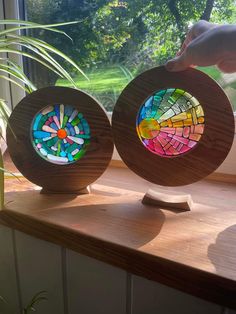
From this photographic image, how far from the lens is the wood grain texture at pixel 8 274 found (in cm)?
73

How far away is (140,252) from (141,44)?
0.56 meters

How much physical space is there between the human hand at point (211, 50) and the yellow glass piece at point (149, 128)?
104 mm

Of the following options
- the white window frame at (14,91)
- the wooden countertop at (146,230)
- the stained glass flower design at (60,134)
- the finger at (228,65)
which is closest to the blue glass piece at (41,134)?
the stained glass flower design at (60,134)

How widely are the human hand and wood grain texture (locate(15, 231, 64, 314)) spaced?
1.40ft

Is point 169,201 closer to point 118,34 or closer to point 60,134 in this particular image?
point 60,134

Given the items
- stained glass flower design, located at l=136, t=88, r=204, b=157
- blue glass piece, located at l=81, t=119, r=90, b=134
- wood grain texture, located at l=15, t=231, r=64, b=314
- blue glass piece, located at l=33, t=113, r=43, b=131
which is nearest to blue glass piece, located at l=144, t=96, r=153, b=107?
stained glass flower design, located at l=136, t=88, r=204, b=157

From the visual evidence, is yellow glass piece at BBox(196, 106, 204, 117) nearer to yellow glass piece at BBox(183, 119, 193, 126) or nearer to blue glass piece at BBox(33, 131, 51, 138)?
A: yellow glass piece at BBox(183, 119, 193, 126)

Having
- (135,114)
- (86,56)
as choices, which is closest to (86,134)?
(135,114)

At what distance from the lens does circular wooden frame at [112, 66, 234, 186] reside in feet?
1.81

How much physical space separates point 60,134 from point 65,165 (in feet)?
0.22

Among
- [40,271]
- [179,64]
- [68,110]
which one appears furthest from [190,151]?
[40,271]

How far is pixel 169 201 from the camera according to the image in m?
0.65

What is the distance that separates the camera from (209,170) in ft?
1.91

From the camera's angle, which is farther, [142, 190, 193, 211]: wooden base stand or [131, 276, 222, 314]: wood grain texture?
[142, 190, 193, 211]: wooden base stand
